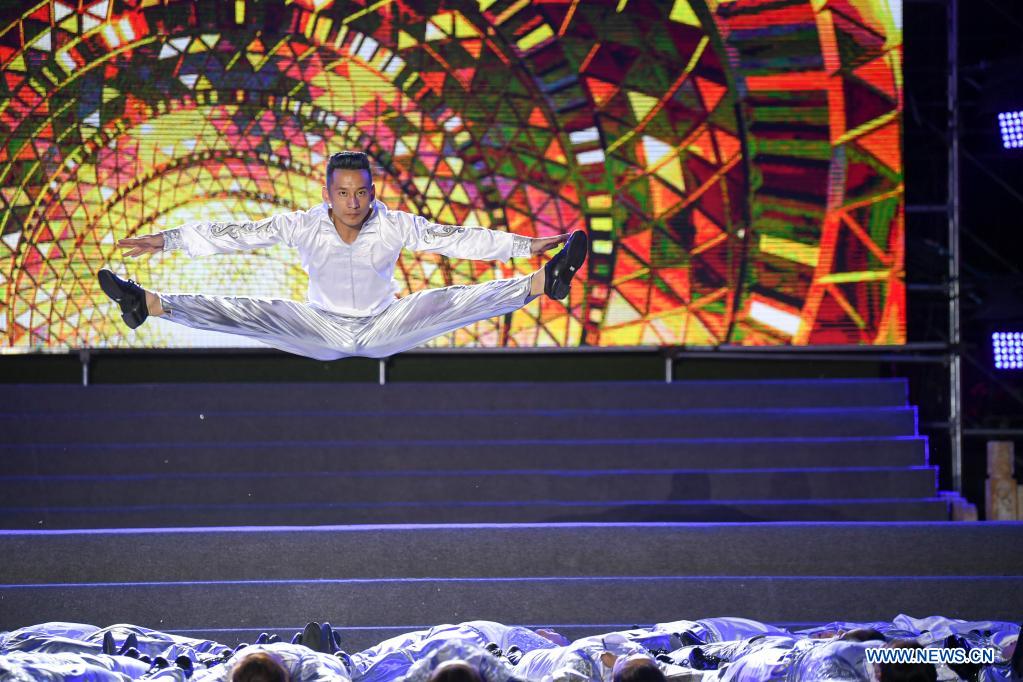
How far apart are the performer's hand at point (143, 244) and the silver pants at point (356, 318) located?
0.20m

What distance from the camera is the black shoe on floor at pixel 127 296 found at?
409 cm

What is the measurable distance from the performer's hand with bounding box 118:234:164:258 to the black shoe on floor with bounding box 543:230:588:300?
1457 mm

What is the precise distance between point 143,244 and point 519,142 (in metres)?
3.12

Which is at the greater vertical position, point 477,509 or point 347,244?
point 347,244

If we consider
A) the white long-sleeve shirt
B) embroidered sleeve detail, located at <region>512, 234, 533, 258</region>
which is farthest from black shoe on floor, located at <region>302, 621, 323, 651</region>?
embroidered sleeve detail, located at <region>512, 234, 533, 258</region>

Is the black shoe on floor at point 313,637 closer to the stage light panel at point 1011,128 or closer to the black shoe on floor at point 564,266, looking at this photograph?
the black shoe on floor at point 564,266

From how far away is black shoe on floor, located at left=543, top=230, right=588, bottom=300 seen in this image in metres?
4.19

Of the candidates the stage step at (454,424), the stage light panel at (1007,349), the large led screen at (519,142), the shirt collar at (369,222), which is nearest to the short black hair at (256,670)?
the shirt collar at (369,222)

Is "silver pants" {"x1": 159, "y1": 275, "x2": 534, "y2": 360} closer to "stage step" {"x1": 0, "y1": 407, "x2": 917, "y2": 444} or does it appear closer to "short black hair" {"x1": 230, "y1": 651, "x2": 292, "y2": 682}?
"short black hair" {"x1": 230, "y1": 651, "x2": 292, "y2": 682}

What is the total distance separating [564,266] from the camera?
4203 mm

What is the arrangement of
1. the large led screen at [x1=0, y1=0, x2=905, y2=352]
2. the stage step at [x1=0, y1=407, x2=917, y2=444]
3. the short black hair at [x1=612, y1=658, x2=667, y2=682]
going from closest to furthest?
the short black hair at [x1=612, y1=658, x2=667, y2=682], the stage step at [x1=0, y1=407, x2=917, y2=444], the large led screen at [x1=0, y1=0, x2=905, y2=352]

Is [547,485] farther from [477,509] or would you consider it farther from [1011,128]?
[1011,128]

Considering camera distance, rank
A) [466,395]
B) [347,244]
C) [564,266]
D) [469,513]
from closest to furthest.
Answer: [564,266], [347,244], [469,513], [466,395]

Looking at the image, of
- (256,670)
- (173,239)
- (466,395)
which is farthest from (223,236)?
(466,395)
